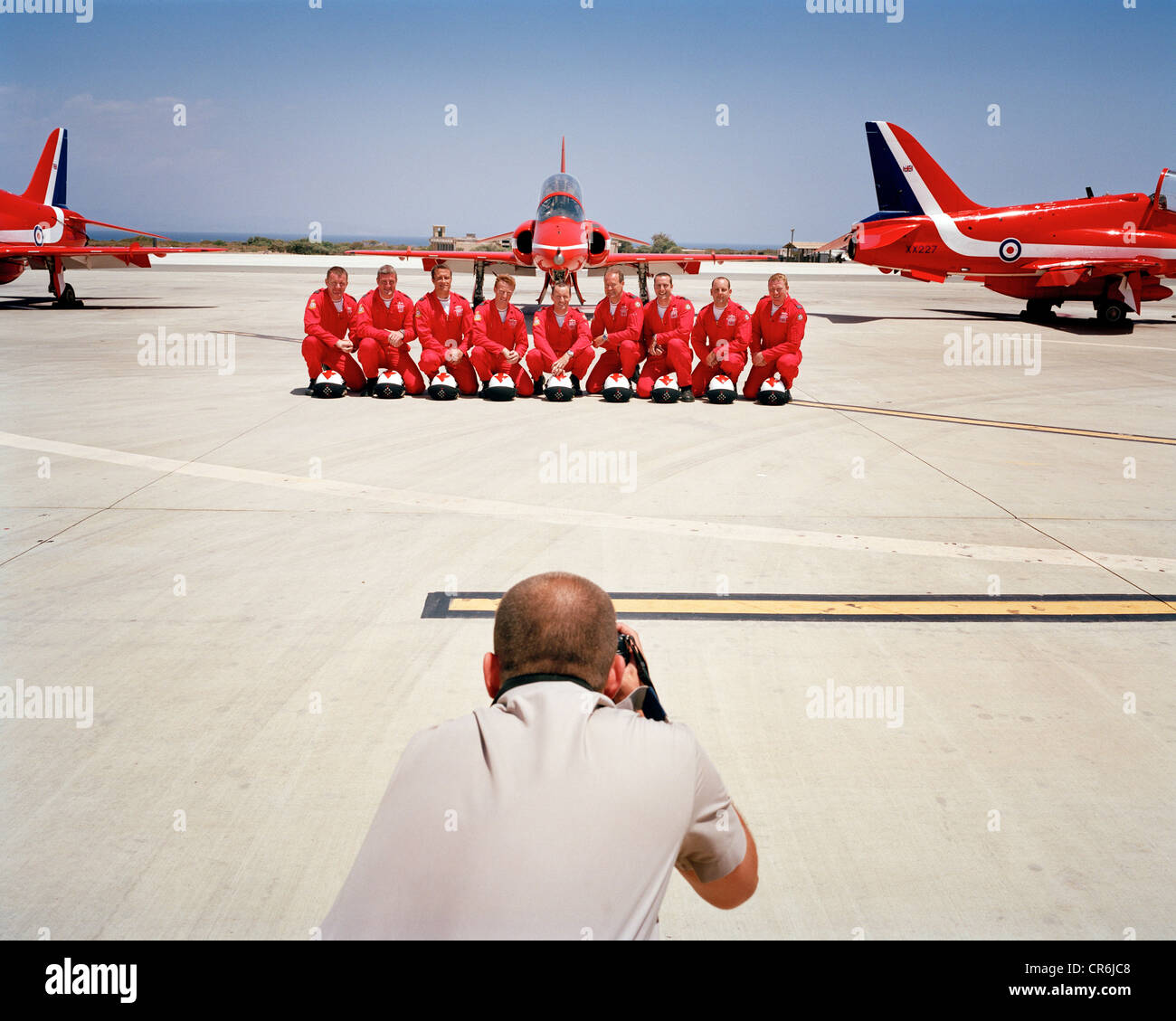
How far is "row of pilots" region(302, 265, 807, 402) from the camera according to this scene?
9.77m

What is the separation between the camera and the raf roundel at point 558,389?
10.0m

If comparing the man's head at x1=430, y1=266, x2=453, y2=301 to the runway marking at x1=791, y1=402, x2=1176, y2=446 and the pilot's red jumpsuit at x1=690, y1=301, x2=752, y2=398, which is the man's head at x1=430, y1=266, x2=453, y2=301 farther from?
the runway marking at x1=791, y1=402, x2=1176, y2=446

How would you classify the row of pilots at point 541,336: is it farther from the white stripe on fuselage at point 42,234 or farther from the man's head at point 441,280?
the white stripe on fuselage at point 42,234

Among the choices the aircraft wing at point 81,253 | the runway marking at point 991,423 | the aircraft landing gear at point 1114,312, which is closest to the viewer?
the runway marking at point 991,423

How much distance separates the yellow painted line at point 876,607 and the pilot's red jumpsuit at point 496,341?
585 centimetres

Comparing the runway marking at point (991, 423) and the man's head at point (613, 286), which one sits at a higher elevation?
the man's head at point (613, 286)

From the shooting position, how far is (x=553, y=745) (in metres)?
1.40

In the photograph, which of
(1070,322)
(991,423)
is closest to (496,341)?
(991,423)

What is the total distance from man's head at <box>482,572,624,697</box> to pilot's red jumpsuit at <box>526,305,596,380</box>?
8.68 meters

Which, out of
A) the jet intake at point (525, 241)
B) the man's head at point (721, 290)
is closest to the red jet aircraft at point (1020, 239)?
the jet intake at point (525, 241)

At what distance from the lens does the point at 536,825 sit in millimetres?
1326

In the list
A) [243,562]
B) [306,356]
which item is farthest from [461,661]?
[306,356]

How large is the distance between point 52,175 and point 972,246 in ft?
73.2
